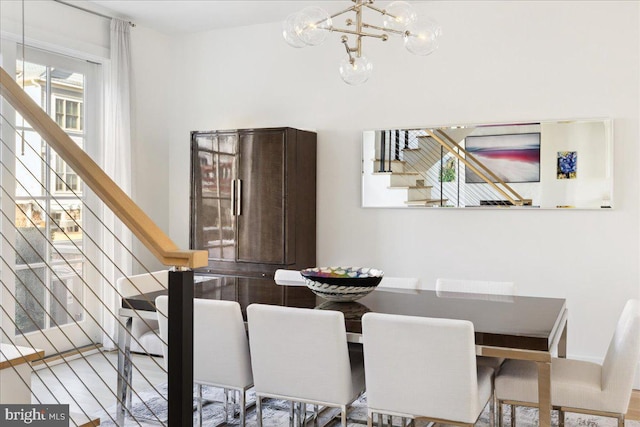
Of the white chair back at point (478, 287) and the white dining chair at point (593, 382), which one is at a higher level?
the white chair back at point (478, 287)

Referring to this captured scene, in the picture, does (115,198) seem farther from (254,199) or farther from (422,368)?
(254,199)

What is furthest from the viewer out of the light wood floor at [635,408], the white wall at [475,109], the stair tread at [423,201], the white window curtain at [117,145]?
the white window curtain at [117,145]

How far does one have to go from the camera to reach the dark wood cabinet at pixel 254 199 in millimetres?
4902

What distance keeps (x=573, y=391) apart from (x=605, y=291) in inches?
73.4

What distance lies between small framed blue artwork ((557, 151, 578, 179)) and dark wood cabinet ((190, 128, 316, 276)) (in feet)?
6.40

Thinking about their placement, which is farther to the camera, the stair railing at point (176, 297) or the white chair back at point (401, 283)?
the white chair back at point (401, 283)

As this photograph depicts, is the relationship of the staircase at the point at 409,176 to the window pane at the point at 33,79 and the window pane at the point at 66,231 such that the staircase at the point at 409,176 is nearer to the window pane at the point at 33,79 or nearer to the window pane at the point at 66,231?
the window pane at the point at 66,231

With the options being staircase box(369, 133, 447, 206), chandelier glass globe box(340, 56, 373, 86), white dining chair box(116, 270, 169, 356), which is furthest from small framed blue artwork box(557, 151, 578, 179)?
white dining chair box(116, 270, 169, 356)

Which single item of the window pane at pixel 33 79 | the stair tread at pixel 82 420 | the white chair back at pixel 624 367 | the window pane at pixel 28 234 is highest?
the window pane at pixel 33 79

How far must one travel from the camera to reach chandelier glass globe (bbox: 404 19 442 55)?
9.46ft

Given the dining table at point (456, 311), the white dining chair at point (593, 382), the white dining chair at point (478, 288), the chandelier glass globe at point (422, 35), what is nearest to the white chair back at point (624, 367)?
the white dining chair at point (593, 382)

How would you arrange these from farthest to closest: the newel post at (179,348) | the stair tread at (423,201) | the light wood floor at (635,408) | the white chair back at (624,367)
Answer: the stair tread at (423,201), the light wood floor at (635,408), the white chair back at (624,367), the newel post at (179,348)

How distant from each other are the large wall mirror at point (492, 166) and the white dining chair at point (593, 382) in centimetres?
161

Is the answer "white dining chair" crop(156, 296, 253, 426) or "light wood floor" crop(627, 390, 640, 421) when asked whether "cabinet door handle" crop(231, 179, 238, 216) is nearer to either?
"white dining chair" crop(156, 296, 253, 426)
